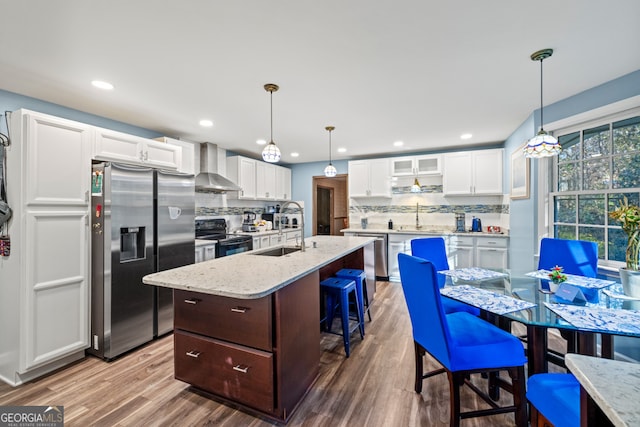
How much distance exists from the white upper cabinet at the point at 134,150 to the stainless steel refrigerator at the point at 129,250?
0.27 meters

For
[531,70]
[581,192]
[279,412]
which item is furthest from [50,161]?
[581,192]

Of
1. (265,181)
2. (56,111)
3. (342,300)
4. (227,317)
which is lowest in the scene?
(342,300)

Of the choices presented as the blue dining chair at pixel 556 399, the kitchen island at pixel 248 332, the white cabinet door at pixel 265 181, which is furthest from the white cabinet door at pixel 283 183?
the blue dining chair at pixel 556 399

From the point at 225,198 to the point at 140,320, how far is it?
Answer: 2664 mm

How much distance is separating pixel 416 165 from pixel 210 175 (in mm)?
3549

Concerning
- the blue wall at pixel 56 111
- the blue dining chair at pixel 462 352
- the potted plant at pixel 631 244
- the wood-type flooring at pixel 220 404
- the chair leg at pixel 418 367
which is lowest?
the wood-type flooring at pixel 220 404

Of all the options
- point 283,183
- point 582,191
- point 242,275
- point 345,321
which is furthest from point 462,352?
point 283,183

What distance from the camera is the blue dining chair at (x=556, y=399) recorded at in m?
1.00

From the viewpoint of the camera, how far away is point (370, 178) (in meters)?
5.46

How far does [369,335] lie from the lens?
290 centimetres

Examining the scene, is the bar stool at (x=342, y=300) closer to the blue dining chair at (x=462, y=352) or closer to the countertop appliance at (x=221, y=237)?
the blue dining chair at (x=462, y=352)

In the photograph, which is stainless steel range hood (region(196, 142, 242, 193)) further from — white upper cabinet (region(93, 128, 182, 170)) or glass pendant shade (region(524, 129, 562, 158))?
glass pendant shade (region(524, 129, 562, 158))

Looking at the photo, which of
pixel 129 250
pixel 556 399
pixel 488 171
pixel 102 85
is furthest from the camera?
pixel 488 171

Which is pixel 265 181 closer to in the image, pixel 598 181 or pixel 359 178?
pixel 359 178
